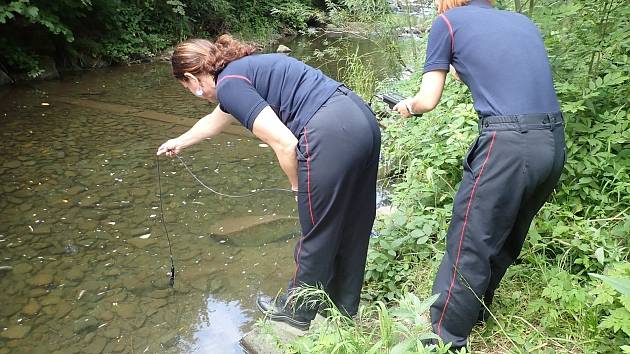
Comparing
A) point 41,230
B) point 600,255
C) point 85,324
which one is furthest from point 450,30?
point 41,230

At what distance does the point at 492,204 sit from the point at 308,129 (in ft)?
2.78

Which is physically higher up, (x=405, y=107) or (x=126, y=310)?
(x=405, y=107)

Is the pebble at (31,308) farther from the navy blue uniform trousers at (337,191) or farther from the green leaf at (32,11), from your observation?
the green leaf at (32,11)

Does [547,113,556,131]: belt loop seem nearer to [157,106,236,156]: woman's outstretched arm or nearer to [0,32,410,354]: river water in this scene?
[157,106,236,156]: woman's outstretched arm

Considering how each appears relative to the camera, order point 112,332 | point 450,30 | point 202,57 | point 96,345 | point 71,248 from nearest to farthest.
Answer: point 450,30 < point 202,57 < point 96,345 < point 112,332 < point 71,248

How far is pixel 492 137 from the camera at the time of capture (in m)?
1.97

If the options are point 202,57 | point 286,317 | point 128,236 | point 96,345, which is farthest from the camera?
point 128,236

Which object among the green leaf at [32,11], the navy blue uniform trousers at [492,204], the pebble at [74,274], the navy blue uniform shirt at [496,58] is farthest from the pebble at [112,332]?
the green leaf at [32,11]

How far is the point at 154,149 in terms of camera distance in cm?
573

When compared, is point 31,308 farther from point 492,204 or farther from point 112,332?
point 492,204

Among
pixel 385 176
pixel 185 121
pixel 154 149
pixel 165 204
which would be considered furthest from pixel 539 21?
pixel 185 121

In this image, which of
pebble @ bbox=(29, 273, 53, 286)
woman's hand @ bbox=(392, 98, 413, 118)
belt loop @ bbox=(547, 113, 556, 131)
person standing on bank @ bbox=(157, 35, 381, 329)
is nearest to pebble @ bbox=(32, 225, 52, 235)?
pebble @ bbox=(29, 273, 53, 286)

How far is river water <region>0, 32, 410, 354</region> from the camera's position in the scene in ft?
10.1

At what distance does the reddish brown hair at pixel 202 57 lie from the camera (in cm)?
228
